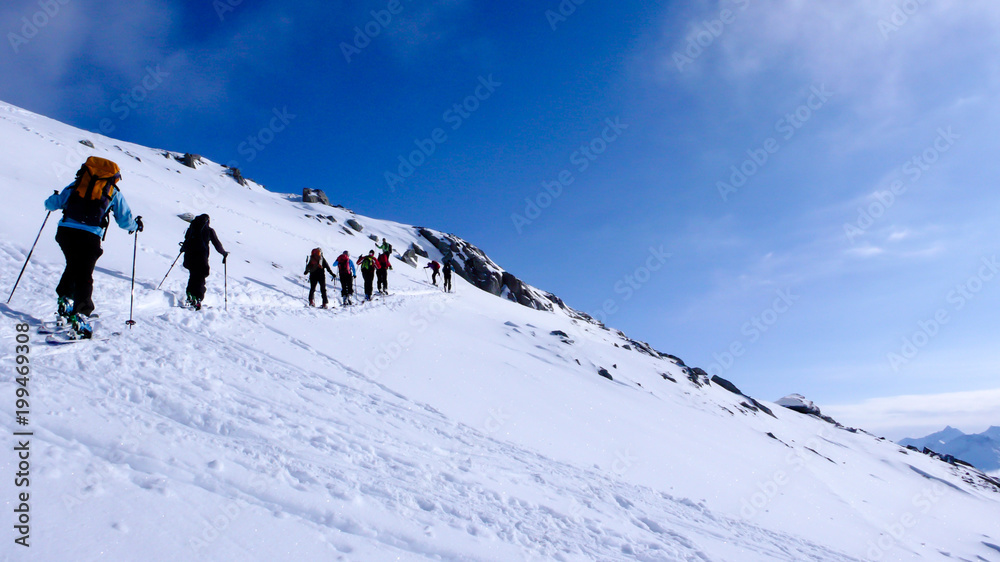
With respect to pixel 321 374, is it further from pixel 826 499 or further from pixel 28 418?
pixel 826 499

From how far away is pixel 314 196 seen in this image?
59.6 metres

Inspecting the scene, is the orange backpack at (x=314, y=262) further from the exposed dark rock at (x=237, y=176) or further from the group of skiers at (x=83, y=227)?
the exposed dark rock at (x=237, y=176)

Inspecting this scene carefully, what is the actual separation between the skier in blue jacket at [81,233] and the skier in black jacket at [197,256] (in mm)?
3312

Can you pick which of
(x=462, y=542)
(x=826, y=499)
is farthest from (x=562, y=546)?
(x=826, y=499)

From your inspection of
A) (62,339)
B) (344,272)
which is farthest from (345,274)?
(62,339)

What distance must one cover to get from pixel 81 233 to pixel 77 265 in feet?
1.23

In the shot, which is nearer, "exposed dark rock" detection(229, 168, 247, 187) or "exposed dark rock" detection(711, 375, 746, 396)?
"exposed dark rock" detection(711, 375, 746, 396)

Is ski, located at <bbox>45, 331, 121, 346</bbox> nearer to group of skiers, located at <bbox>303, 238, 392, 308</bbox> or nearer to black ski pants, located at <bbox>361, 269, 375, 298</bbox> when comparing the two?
group of skiers, located at <bbox>303, 238, 392, 308</bbox>

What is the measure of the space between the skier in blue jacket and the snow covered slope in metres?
0.49

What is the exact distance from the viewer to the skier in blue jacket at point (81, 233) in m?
5.20

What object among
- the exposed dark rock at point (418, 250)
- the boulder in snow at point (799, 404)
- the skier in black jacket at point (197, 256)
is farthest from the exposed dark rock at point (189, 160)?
the boulder in snow at point (799, 404)

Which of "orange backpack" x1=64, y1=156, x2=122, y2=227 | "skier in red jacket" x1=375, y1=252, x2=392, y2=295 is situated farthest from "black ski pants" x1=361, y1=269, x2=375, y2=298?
"orange backpack" x1=64, y1=156, x2=122, y2=227

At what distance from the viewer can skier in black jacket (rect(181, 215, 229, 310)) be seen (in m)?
8.77

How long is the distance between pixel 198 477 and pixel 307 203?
58821 millimetres
